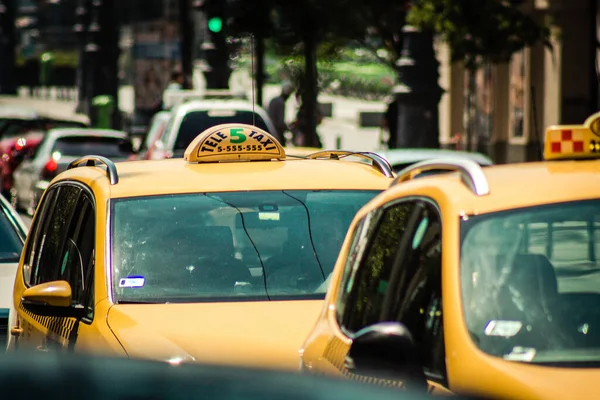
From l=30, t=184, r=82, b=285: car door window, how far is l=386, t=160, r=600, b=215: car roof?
9.06 ft

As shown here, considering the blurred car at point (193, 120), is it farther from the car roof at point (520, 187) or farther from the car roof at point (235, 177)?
the car roof at point (520, 187)

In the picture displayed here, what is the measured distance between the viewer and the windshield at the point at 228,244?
6.39 m

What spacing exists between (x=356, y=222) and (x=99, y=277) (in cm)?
158

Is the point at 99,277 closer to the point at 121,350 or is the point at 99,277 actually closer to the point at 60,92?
the point at 121,350

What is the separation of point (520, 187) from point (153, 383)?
6.65ft

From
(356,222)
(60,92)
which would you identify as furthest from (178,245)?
(60,92)

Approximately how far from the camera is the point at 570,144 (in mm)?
5020

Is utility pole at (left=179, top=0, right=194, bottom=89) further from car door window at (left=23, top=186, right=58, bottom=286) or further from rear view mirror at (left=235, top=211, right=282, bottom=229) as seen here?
rear view mirror at (left=235, top=211, right=282, bottom=229)

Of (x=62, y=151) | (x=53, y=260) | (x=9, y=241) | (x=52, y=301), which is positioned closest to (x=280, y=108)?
(x=62, y=151)

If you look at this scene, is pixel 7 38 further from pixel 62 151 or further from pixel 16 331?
pixel 16 331

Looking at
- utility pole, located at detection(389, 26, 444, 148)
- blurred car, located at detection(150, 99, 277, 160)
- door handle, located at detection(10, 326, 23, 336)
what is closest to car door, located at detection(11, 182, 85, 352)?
door handle, located at detection(10, 326, 23, 336)

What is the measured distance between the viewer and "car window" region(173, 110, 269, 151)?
61.2 feet

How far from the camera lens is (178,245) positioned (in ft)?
21.6

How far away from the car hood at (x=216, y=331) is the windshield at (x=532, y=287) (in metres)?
1.54
